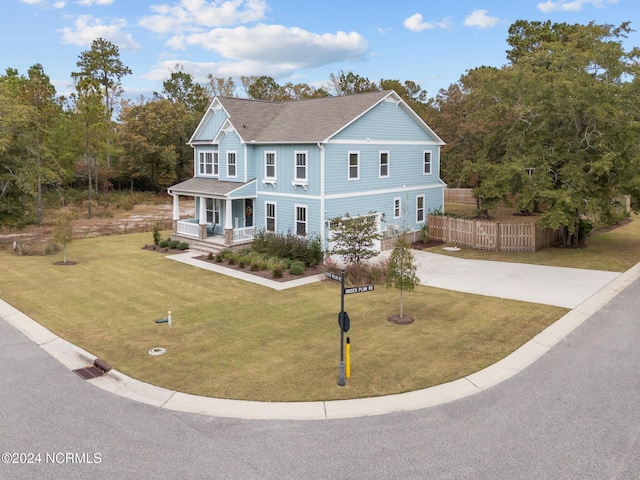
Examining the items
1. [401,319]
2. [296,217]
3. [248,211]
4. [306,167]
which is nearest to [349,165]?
[306,167]

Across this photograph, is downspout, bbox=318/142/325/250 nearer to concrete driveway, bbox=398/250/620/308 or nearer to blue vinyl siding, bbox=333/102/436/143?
blue vinyl siding, bbox=333/102/436/143

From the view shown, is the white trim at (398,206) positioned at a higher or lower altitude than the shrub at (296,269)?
higher

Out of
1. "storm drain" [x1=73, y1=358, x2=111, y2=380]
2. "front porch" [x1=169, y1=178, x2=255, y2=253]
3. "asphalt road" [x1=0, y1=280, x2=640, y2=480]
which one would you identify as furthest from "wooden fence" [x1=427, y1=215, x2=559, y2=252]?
"storm drain" [x1=73, y1=358, x2=111, y2=380]

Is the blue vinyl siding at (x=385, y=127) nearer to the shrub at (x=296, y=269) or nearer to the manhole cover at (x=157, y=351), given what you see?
the shrub at (x=296, y=269)

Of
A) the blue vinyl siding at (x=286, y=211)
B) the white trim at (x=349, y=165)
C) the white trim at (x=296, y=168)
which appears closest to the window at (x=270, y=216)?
the blue vinyl siding at (x=286, y=211)

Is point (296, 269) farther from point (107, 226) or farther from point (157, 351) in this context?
point (107, 226)

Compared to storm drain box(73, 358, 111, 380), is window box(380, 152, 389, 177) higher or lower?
higher

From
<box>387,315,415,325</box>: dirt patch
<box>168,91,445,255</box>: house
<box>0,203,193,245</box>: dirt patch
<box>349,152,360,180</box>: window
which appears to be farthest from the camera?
<box>0,203,193,245</box>: dirt patch
